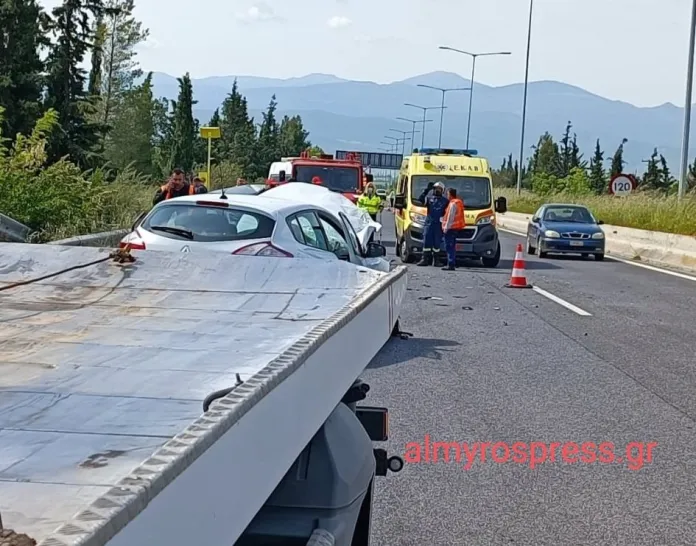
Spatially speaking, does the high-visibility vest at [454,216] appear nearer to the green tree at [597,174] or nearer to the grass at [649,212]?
the grass at [649,212]

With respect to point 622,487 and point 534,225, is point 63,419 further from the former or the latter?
point 534,225

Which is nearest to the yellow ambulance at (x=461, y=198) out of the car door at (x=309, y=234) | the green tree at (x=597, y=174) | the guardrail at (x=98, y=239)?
the guardrail at (x=98, y=239)

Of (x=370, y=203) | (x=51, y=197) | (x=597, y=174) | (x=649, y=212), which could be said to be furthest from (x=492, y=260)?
(x=597, y=174)

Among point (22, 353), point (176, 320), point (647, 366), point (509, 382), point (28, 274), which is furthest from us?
point (647, 366)

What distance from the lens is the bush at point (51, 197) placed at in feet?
54.9

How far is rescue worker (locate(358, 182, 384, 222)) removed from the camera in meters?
23.7

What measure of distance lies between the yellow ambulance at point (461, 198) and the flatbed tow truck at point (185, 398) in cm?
1678

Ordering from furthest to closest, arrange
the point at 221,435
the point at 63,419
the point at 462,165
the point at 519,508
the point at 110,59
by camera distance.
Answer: the point at 110,59
the point at 462,165
the point at 519,508
the point at 63,419
the point at 221,435

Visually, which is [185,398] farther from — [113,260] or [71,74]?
[71,74]

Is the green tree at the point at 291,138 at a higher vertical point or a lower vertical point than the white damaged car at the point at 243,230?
higher

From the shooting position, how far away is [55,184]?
1789 cm

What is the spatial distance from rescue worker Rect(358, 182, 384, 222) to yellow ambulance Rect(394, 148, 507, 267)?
1.90 ft

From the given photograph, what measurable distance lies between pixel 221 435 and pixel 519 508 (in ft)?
12.4

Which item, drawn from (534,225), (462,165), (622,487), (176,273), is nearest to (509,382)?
(622,487)
